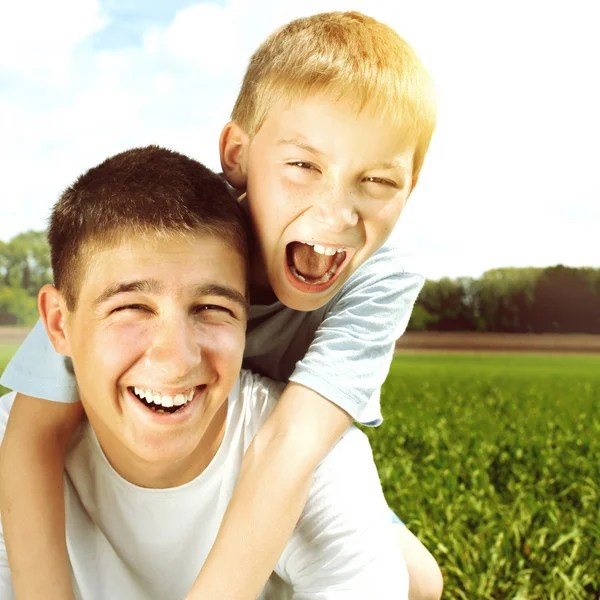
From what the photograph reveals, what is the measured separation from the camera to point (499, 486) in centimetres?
491

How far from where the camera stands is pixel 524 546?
Answer: 3637 millimetres

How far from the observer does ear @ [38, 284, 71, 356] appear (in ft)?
7.59

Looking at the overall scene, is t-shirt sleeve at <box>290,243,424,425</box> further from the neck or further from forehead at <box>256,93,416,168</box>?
forehead at <box>256,93,416,168</box>

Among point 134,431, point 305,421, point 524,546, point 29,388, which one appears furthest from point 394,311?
point 524,546

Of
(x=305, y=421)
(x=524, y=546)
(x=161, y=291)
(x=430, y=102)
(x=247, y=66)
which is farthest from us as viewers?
(x=524, y=546)

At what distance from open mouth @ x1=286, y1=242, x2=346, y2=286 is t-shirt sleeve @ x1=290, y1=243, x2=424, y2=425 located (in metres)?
0.20

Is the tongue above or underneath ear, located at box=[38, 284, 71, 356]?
above

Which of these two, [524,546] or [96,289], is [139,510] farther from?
[524,546]

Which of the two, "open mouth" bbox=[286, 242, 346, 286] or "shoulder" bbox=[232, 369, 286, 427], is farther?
"shoulder" bbox=[232, 369, 286, 427]

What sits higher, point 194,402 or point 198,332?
point 198,332

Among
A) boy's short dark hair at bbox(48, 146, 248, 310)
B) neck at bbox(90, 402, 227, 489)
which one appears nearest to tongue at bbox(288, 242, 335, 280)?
boy's short dark hair at bbox(48, 146, 248, 310)

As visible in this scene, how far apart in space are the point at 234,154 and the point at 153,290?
556mm

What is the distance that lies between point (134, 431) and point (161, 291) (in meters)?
0.38

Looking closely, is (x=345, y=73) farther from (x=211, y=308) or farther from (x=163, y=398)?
(x=163, y=398)
